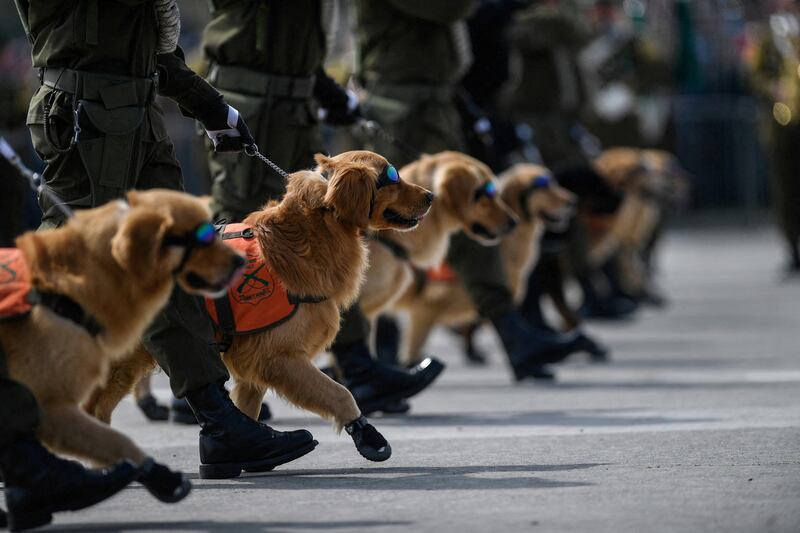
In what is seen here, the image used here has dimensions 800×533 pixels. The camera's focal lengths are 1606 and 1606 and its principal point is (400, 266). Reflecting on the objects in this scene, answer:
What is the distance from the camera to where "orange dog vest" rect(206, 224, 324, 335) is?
570cm

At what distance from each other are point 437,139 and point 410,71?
0.41 metres

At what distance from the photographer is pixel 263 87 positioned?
6918 mm

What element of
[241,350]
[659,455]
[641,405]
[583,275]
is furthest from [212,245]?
[583,275]

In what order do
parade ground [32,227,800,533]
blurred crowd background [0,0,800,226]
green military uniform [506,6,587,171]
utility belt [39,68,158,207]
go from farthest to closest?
1. blurred crowd background [0,0,800,226]
2. green military uniform [506,6,587,171]
3. utility belt [39,68,158,207]
4. parade ground [32,227,800,533]

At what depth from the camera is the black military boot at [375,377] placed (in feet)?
23.7

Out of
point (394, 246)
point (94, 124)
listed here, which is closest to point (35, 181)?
point (94, 124)

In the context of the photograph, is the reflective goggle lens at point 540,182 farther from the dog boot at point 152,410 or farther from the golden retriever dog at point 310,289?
the golden retriever dog at point 310,289

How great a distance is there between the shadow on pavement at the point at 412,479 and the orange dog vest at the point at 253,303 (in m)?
0.55

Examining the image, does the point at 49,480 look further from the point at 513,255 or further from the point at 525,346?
the point at 513,255

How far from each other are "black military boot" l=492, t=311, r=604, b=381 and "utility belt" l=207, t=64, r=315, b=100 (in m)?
2.23

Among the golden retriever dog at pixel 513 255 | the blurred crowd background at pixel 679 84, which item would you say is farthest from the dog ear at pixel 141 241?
the blurred crowd background at pixel 679 84

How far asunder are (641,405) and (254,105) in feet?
8.00

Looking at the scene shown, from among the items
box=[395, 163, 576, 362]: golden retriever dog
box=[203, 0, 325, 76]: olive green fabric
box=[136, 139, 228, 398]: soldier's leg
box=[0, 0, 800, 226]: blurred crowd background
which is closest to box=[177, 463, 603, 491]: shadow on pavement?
box=[136, 139, 228, 398]: soldier's leg

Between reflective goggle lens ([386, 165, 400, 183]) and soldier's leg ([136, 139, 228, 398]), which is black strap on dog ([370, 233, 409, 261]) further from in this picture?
soldier's leg ([136, 139, 228, 398])
